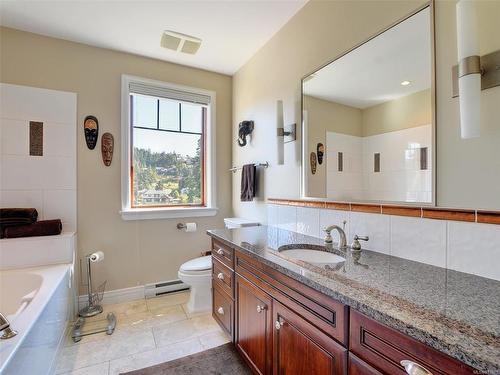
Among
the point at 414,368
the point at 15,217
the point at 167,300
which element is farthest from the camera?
the point at 167,300

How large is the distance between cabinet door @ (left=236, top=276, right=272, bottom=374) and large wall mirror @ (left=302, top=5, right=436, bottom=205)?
0.78 meters

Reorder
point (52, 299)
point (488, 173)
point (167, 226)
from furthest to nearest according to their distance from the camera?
point (167, 226) < point (52, 299) < point (488, 173)

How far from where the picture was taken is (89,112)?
2.48 m

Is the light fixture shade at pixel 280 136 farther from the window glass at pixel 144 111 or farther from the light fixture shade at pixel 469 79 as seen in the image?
the window glass at pixel 144 111

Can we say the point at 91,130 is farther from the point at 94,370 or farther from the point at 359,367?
the point at 359,367

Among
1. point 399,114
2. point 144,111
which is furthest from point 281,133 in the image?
point 144,111

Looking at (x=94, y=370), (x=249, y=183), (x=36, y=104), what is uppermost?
(x=36, y=104)

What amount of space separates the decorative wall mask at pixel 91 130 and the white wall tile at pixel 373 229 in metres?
2.38

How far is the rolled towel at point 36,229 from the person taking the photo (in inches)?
80.1

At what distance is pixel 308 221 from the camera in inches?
74.0

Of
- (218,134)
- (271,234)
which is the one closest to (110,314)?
(271,234)

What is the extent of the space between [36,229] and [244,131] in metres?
2.02

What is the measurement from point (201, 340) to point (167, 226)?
125cm

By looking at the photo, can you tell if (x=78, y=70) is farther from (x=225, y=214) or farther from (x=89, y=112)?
(x=225, y=214)
